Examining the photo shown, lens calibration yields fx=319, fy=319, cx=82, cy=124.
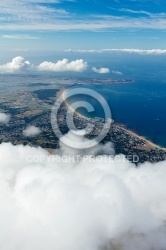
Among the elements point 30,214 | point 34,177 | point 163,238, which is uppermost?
point 34,177

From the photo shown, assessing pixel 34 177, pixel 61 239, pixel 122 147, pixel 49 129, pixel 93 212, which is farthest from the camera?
pixel 49 129

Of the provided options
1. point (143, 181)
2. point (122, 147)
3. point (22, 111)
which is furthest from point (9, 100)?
point (143, 181)

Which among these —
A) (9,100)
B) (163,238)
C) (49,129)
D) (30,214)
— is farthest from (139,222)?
(9,100)

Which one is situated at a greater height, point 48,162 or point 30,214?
point 48,162

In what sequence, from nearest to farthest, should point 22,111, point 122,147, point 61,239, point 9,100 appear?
point 61,239 → point 122,147 → point 22,111 → point 9,100

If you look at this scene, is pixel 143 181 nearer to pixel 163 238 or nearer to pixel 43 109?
pixel 163 238

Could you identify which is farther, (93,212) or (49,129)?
(49,129)
